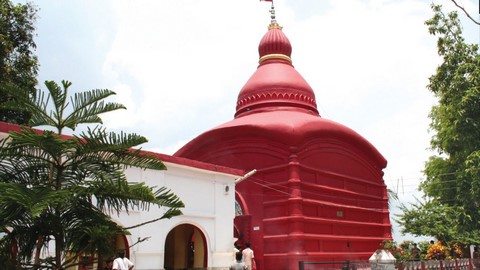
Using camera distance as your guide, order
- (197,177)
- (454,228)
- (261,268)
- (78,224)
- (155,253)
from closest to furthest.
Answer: (78,224) < (155,253) < (197,177) < (261,268) < (454,228)

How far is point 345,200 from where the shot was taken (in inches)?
615

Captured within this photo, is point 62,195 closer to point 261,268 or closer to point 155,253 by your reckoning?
point 155,253

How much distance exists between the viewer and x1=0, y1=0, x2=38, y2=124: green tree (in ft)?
47.4

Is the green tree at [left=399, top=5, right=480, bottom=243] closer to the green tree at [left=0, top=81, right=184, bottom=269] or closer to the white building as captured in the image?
the white building

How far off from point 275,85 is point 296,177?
5.18 m

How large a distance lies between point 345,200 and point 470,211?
8.07m

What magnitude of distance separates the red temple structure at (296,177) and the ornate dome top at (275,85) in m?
0.04

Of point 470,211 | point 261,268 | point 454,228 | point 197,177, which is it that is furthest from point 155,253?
point 470,211

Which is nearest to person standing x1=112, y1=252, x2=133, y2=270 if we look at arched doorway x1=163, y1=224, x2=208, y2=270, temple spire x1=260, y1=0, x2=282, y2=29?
arched doorway x1=163, y1=224, x2=208, y2=270

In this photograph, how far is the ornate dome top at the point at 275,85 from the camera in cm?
1744

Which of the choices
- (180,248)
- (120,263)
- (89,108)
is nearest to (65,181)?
(89,108)

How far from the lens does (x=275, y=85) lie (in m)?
17.6

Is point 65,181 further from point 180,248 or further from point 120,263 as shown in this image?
point 180,248

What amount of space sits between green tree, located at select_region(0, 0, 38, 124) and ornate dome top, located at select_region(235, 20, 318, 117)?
310 inches
